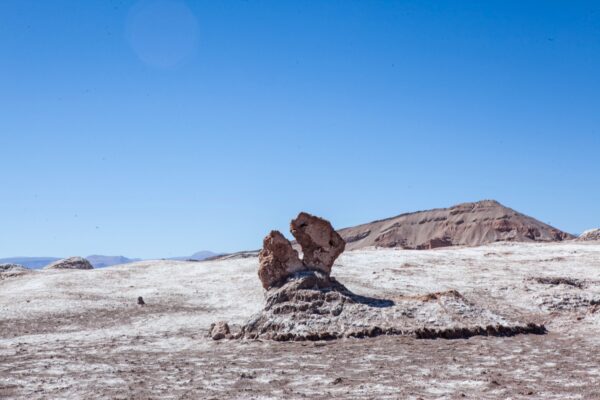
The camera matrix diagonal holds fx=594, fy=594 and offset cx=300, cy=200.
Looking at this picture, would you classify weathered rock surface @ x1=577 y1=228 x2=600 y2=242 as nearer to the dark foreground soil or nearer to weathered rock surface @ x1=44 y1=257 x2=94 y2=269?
the dark foreground soil

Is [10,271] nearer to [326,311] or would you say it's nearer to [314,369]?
[326,311]

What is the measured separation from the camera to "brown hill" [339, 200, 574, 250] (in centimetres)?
9794

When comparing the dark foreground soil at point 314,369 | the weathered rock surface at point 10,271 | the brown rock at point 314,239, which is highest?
the brown rock at point 314,239

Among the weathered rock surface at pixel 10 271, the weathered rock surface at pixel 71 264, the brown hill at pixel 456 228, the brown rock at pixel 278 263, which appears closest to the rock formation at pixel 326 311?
the brown rock at pixel 278 263

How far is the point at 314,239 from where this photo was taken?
2162 centimetres

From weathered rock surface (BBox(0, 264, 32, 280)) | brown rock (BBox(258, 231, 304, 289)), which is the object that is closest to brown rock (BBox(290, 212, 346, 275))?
brown rock (BBox(258, 231, 304, 289))

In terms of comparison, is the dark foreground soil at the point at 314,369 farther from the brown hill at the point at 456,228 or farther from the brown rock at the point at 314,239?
the brown hill at the point at 456,228

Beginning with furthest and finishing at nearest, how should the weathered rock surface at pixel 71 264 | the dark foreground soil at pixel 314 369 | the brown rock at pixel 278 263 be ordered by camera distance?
the weathered rock surface at pixel 71 264
the brown rock at pixel 278 263
the dark foreground soil at pixel 314 369

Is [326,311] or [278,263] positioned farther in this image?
[278,263]

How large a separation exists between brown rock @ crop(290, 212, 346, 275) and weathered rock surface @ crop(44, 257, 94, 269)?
31844 millimetres

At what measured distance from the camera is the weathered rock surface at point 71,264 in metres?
47.4

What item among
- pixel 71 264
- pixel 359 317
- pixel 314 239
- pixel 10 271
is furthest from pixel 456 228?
pixel 359 317

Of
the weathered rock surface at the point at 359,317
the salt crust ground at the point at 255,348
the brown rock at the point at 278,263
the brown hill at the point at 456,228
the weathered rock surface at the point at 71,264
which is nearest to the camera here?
the salt crust ground at the point at 255,348

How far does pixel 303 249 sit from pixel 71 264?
3274 cm
